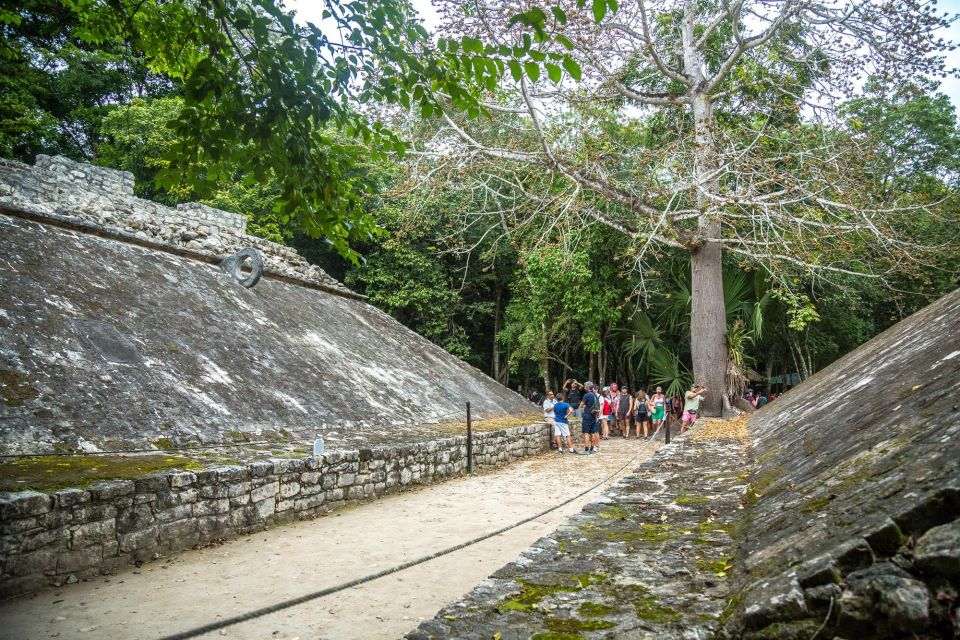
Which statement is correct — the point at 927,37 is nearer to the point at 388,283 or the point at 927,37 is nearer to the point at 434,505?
the point at 434,505

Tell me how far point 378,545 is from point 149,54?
5.14 m

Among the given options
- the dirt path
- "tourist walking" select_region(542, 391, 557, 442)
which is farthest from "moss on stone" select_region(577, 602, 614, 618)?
"tourist walking" select_region(542, 391, 557, 442)

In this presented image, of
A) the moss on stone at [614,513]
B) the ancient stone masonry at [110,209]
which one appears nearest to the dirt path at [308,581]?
the moss on stone at [614,513]

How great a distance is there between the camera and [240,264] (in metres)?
11.6

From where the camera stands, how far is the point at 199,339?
27.8 feet

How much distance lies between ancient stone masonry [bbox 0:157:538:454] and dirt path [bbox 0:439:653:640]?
4.81 ft

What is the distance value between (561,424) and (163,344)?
29.9 ft

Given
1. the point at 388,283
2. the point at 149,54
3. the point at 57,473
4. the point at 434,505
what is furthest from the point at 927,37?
the point at 388,283

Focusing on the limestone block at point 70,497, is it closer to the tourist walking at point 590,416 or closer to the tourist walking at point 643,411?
the tourist walking at point 590,416

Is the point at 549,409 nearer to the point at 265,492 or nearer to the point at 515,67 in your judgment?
the point at 265,492

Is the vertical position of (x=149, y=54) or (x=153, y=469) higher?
(x=149, y=54)

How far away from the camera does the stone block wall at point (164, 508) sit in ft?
13.4

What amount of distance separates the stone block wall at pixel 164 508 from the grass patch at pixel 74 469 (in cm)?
15

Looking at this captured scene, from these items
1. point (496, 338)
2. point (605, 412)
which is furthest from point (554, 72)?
point (496, 338)
